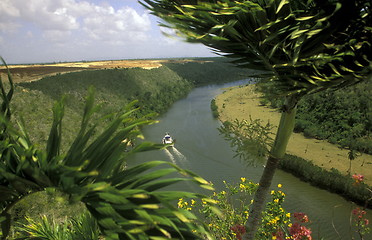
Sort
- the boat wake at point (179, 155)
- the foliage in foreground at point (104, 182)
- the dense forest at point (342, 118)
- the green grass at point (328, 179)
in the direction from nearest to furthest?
the foliage in foreground at point (104, 182) < the green grass at point (328, 179) < the boat wake at point (179, 155) < the dense forest at point (342, 118)

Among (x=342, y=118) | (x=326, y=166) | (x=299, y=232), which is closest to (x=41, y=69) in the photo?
(x=326, y=166)

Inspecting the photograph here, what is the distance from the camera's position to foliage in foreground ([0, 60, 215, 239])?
1012 mm

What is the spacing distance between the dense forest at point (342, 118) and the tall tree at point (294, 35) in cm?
1866

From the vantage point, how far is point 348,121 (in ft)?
76.6

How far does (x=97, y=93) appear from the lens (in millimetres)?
34938

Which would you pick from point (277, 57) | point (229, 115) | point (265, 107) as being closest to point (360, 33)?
point (277, 57)

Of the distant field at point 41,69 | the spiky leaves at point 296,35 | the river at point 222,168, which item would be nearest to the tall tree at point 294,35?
the spiky leaves at point 296,35

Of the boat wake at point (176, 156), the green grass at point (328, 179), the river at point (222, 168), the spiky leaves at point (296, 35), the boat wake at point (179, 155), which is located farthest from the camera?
the boat wake at point (179, 155)

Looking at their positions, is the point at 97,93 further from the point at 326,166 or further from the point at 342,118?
the point at 342,118

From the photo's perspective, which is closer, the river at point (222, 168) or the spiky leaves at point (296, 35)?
the spiky leaves at point (296, 35)

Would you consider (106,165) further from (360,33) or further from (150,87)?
(150,87)

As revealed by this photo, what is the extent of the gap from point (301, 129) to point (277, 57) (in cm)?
2427

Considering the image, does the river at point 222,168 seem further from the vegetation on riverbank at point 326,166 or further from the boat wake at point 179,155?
the vegetation on riverbank at point 326,166

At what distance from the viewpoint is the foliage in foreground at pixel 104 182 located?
101cm
